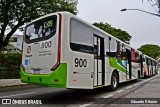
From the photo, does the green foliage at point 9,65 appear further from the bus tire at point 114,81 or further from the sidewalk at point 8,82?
the bus tire at point 114,81

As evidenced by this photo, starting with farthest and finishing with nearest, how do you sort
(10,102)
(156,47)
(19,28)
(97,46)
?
(156,47), (19,28), (97,46), (10,102)

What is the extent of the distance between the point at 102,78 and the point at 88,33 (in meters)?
2.46

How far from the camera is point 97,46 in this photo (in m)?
11.9

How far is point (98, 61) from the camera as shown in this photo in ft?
39.0

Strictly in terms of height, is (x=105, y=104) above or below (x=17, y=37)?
below

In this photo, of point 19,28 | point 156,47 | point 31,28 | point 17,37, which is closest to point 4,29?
point 19,28

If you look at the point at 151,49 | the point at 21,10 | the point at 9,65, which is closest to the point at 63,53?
the point at 9,65

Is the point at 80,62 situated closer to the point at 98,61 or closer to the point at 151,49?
the point at 98,61

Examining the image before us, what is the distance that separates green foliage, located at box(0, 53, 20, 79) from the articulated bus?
9.03 meters

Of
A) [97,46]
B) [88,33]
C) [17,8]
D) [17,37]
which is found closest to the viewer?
[88,33]

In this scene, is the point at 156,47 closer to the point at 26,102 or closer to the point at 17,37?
the point at 17,37

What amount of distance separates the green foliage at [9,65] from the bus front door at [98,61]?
9745mm

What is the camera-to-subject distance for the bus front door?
37.7 ft

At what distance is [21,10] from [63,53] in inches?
759
